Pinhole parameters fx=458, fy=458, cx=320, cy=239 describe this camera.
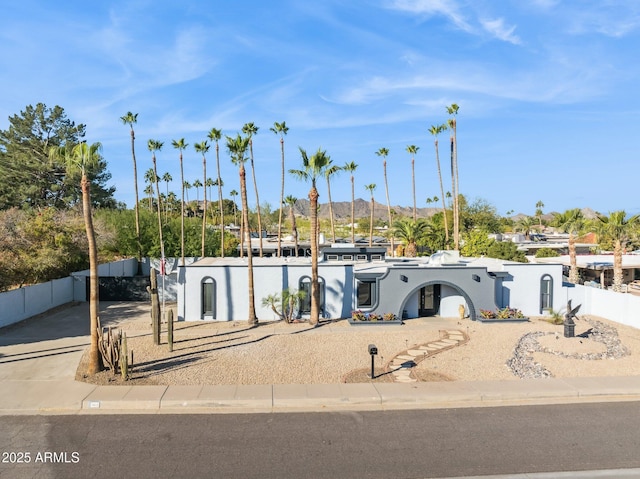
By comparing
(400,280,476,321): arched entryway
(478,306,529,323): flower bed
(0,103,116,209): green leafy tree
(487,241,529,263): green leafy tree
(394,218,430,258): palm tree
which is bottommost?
(478,306,529,323): flower bed

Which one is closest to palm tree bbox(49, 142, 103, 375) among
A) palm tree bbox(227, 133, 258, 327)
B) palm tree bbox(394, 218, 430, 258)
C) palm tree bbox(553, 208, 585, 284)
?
palm tree bbox(227, 133, 258, 327)

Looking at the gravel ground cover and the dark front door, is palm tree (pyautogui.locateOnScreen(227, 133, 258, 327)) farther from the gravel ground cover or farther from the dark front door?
the dark front door

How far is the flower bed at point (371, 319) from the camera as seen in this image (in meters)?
22.0

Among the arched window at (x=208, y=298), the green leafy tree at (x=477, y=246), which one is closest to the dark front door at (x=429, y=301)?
the arched window at (x=208, y=298)

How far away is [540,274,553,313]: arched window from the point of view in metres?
24.7

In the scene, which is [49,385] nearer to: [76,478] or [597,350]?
[76,478]

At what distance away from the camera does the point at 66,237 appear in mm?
28766

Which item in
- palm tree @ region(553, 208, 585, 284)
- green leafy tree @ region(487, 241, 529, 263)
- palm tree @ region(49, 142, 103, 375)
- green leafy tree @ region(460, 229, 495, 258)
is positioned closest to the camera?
palm tree @ region(49, 142, 103, 375)

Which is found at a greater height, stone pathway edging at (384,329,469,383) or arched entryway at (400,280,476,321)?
arched entryway at (400,280,476,321)

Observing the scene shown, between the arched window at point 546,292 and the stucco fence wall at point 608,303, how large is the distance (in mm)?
875

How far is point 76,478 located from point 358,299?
1667 cm

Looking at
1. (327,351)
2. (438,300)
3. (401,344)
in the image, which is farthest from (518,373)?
(438,300)

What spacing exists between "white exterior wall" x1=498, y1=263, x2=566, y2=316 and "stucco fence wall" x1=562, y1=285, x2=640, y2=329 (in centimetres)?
82

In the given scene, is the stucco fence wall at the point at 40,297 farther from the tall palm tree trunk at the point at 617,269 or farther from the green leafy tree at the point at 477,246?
the tall palm tree trunk at the point at 617,269
